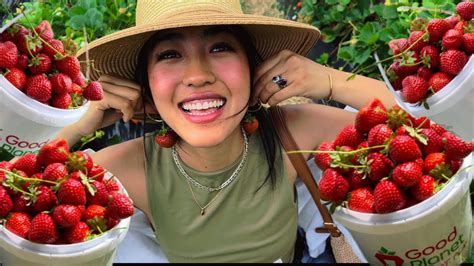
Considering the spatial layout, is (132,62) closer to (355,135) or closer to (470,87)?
(355,135)

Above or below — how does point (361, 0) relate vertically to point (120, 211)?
below

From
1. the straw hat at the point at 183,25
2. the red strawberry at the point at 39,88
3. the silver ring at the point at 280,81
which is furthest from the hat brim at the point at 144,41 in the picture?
the red strawberry at the point at 39,88

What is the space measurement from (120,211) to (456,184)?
0.56 m

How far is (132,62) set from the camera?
161 centimetres

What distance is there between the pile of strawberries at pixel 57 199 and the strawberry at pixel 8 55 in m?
0.16

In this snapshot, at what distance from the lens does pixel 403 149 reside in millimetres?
1064

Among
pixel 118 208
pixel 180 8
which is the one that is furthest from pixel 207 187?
pixel 118 208

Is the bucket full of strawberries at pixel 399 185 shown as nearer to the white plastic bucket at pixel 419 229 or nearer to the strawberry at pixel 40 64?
the white plastic bucket at pixel 419 229

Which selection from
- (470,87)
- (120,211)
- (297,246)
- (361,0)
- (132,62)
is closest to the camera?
(470,87)

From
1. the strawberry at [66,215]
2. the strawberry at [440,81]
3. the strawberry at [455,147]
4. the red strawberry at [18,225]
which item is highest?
the strawberry at [440,81]

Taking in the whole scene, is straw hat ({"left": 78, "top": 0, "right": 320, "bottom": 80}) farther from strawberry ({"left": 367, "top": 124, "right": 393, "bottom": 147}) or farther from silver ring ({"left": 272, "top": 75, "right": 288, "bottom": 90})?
strawberry ({"left": 367, "top": 124, "right": 393, "bottom": 147})

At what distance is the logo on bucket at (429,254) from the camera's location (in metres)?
1.12

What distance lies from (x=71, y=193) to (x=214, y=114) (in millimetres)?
449

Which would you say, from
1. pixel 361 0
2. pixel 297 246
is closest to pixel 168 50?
pixel 297 246
